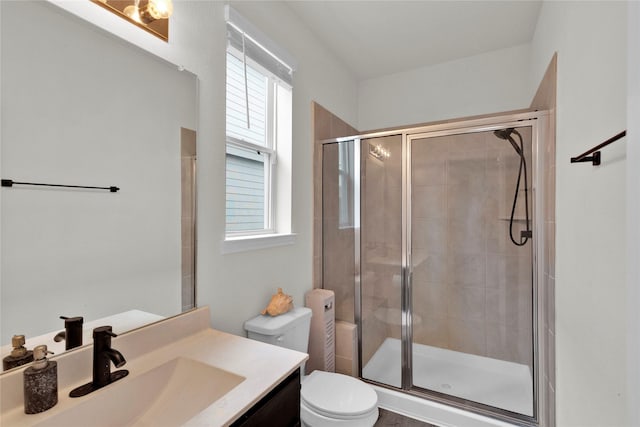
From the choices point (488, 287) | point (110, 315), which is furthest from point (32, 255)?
point (488, 287)

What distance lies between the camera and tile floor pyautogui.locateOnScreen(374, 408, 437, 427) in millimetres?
1898

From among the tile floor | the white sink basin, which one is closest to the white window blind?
the white sink basin

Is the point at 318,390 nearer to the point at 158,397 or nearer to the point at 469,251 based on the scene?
the point at 158,397

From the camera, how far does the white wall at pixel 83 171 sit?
2.67 feet

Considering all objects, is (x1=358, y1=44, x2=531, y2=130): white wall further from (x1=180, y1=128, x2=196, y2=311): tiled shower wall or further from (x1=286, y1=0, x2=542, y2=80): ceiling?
(x1=180, y1=128, x2=196, y2=311): tiled shower wall

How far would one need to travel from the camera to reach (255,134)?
6.12 feet

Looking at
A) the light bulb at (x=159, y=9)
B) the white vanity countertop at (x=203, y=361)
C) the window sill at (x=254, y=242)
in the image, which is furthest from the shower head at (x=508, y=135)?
the light bulb at (x=159, y=9)

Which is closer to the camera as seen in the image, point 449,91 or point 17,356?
point 17,356

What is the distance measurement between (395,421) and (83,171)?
2163 millimetres

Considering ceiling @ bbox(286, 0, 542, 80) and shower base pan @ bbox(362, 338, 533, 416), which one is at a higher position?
ceiling @ bbox(286, 0, 542, 80)
